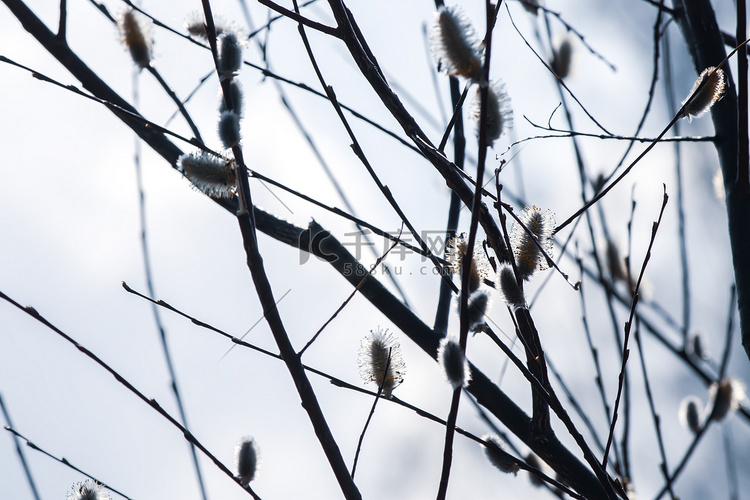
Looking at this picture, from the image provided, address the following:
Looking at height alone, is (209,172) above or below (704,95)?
below

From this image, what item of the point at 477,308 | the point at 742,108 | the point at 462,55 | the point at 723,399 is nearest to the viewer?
the point at 462,55

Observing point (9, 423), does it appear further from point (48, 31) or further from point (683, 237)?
point (683, 237)

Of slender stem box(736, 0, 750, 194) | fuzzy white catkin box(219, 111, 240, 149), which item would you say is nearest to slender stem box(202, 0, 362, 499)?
fuzzy white catkin box(219, 111, 240, 149)

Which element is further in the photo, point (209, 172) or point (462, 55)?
point (209, 172)

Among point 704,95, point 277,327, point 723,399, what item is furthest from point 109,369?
point 723,399

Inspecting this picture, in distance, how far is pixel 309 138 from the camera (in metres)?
1.54

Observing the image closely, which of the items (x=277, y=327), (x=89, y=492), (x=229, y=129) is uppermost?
(x=229, y=129)

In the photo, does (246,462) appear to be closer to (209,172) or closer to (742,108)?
(209,172)

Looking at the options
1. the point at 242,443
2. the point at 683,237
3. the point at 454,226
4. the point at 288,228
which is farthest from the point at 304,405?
the point at 683,237

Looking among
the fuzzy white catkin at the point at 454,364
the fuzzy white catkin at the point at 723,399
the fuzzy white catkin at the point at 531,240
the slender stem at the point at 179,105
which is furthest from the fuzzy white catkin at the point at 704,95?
the slender stem at the point at 179,105

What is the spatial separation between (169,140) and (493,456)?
3.36 ft

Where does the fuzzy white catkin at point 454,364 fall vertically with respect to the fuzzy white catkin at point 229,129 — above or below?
below

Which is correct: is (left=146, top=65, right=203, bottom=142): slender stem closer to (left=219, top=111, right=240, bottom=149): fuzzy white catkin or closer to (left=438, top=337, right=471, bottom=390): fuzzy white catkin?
(left=219, top=111, right=240, bottom=149): fuzzy white catkin

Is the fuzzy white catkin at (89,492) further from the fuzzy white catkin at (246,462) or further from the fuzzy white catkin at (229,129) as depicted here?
the fuzzy white catkin at (229,129)
